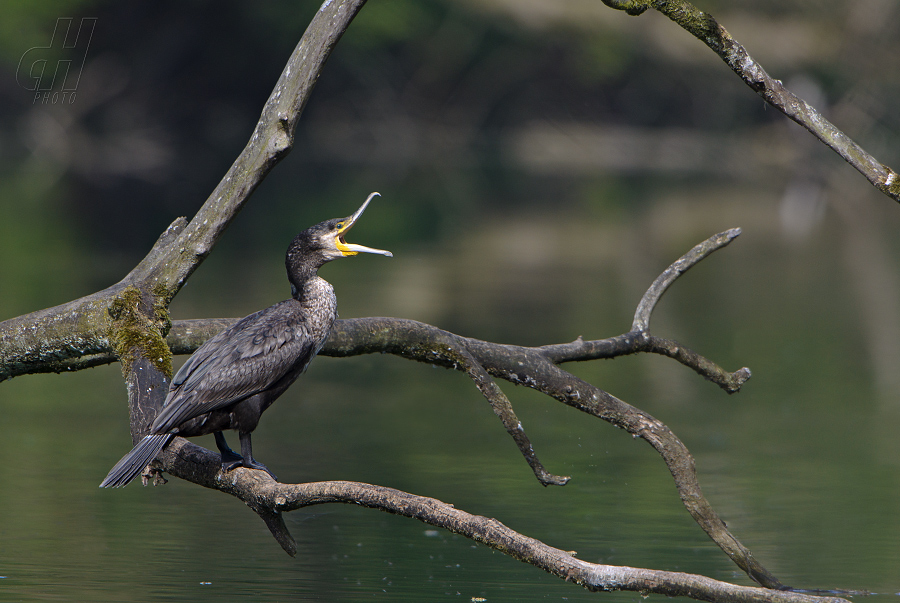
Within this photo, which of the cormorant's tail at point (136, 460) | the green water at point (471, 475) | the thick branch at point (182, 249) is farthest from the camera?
the green water at point (471, 475)

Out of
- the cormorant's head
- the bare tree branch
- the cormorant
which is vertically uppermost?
the bare tree branch

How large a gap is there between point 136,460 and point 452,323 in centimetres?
694

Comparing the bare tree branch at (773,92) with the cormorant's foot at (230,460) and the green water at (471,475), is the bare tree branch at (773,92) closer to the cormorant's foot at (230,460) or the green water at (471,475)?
the cormorant's foot at (230,460)

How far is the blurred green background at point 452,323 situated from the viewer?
4.81 meters

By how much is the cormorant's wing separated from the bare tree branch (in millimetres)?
1406

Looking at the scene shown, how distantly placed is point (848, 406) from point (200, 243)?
19.0ft

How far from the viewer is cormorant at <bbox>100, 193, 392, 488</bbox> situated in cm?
325

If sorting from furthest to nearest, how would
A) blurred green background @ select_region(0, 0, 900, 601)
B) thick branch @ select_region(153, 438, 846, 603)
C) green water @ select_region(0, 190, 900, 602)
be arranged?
blurred green background @ select_region(0, 0, 900, 601) < green water @ select_region(0, 190, 900, 602) < thick branch @ select_region(153, 438, 846, 603)

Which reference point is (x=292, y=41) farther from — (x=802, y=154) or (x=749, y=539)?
(x=749, y=539)

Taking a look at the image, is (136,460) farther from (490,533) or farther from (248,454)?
(490,533)

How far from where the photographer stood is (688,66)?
41875 millimetres

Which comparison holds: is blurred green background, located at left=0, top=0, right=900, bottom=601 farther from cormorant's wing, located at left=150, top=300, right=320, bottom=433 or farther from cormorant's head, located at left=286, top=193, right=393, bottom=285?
cormorant's head, located at left=286, top=193, right=393, bottom=285

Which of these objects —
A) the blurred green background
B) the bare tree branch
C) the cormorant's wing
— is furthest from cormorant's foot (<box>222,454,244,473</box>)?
the bare tree branch

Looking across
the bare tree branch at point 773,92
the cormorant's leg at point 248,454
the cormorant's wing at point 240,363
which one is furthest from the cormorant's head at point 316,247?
the bare tree branch at point 773,92
